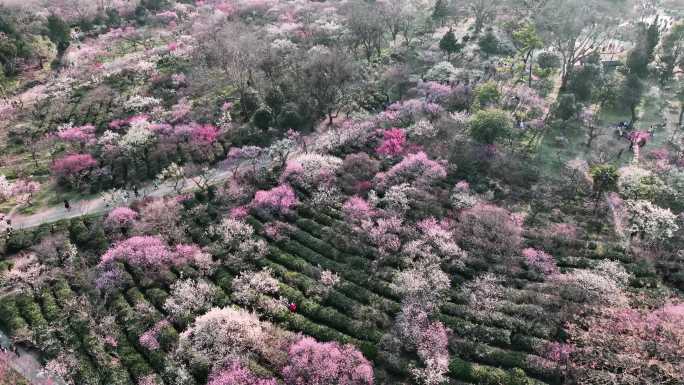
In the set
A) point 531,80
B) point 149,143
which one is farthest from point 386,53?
point 149,143

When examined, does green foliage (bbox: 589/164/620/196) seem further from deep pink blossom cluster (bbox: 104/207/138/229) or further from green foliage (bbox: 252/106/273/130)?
deep pink blossom cluster (bbox: 104/207/138/229)

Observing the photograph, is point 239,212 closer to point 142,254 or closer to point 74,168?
point 142,254

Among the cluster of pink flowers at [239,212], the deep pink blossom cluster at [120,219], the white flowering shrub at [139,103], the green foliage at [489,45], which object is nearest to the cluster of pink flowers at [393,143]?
the cluster of pink flowers at [239,212]

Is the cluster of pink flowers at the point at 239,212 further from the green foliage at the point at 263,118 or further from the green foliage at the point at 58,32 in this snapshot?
the green foliage at the point at 58,32

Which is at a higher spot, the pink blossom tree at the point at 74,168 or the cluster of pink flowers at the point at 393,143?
the cluster of pink flowers at the point at 393,143

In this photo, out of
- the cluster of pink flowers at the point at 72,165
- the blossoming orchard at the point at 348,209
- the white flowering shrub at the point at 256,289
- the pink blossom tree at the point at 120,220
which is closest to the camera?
the blossoming orchard at the point at 348,209

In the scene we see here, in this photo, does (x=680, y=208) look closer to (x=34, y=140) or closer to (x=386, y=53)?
(x=386, y=53)
